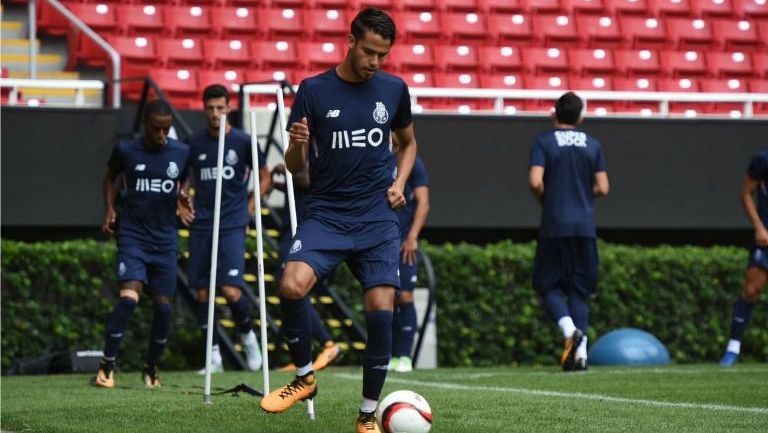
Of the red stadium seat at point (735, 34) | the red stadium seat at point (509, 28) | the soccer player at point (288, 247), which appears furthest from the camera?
the red stadium seat at point (735, 34)

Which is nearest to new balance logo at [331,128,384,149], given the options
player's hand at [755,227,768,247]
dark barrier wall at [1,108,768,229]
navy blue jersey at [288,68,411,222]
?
Answer: navy blue jersey at [288,68,411,222]

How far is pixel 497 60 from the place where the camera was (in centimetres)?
1922

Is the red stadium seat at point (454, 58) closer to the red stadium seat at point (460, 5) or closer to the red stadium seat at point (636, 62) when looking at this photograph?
the red stadium seat at point (460, 5)

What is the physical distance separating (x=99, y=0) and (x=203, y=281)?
7913 millimetres

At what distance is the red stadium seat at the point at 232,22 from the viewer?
18.7 m

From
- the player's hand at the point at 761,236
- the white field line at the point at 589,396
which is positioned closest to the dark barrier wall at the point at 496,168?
the player's hand at the point at 761,236

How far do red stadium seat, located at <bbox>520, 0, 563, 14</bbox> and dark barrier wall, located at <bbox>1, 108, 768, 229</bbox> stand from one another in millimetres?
4576

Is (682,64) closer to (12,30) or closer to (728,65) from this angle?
(728,65)

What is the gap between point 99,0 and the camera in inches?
733

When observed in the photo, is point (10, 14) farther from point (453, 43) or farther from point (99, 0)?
point (453, 43)

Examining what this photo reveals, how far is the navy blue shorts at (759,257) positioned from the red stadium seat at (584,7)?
9.09 meters

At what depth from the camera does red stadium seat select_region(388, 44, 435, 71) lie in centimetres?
1875

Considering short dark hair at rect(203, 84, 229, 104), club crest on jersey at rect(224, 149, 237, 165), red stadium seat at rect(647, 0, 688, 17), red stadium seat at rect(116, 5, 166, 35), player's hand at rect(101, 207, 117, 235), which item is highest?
red stadium seat at rect(647, 0, 688, 17)

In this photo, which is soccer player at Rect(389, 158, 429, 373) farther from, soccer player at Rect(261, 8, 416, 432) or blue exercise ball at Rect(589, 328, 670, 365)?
soccer player at Rect(261, 8, 416, 432)
